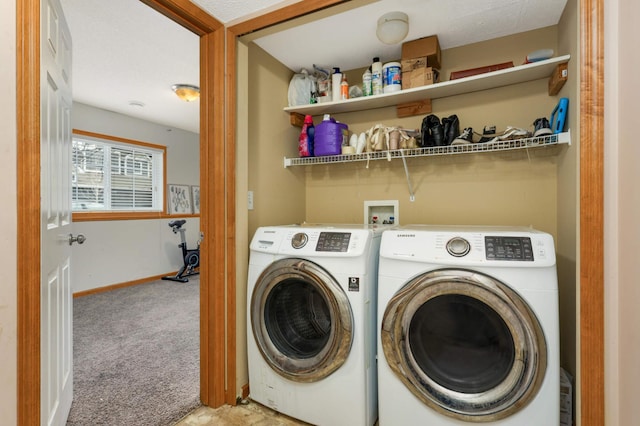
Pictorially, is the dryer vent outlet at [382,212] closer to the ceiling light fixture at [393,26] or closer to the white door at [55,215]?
the ceiling light fixture at [393,26]

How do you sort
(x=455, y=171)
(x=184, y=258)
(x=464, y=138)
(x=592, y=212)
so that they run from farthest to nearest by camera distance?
(x=184, y=258), (x=455, y=171), (x=464, y=138), (x=592, y=212)

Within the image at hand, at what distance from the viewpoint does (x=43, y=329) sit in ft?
3.97

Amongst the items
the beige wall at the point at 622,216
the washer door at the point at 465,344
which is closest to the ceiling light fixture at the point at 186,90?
the washer door at the point at 465,344

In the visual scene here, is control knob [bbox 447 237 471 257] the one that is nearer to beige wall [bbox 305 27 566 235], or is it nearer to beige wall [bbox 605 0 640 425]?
beige wall [bbox 605 0 640 425]

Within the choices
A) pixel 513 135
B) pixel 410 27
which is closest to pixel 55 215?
pixel 410 27

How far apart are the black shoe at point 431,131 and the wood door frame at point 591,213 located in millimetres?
796

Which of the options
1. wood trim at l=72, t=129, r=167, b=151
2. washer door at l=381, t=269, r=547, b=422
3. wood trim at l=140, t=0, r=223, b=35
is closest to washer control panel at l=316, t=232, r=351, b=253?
washer door at l=381, t=269, r=547, b=422

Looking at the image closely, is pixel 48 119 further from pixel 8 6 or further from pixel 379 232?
pixel 379 232

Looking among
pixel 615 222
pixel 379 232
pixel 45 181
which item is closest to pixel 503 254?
pixel 615 222

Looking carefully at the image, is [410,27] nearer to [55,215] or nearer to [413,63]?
[413,63]

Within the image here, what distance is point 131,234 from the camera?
4.58 metres

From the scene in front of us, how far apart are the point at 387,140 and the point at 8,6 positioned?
171 cm

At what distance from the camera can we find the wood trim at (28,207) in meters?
0.99

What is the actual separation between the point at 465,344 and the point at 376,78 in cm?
160
